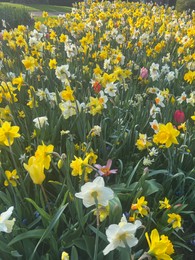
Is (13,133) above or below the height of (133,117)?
above

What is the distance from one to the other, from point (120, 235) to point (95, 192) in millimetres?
157

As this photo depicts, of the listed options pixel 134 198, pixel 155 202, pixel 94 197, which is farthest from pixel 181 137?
pixel 94 197

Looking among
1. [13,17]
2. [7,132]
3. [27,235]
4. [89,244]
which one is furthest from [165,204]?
[13,17]

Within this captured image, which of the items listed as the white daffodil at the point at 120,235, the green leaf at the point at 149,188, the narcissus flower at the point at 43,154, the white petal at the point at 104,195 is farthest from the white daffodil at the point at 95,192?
the green leaf at the point at 149,188

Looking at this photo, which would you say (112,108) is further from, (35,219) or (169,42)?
(169,42)

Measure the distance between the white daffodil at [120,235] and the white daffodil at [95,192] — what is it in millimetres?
110

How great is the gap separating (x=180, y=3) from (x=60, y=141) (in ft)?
33.6

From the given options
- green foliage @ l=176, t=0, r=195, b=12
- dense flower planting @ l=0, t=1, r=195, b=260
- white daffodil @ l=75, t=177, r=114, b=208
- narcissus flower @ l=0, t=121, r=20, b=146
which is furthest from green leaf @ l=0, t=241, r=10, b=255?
green foliage @ l=176, t=0, r=195, b=12

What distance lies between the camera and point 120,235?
1.01 metres

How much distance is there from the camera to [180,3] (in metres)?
11.1

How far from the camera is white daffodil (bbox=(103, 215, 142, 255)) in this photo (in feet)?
3.26

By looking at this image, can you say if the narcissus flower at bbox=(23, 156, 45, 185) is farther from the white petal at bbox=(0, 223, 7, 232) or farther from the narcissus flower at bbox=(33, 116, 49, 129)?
the narcissus flower at bbox=(33, 116, 49, 129)

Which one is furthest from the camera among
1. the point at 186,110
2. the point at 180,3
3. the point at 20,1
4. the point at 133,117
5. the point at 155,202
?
the point at 20,1

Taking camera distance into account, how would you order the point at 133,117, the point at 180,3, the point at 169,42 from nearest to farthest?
the point at 133,117, the point at 169,42, the point at 180,3
